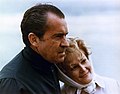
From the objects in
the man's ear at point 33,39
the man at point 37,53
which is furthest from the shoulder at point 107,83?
the man's ear at point 33,39

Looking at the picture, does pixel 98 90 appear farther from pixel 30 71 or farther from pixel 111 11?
pixel 111 11

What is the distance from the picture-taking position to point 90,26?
5.07 feet

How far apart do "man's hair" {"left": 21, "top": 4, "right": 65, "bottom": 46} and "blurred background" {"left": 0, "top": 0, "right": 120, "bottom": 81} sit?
0.44 m

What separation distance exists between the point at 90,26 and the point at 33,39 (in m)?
0.56

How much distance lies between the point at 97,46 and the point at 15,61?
1.88 feet

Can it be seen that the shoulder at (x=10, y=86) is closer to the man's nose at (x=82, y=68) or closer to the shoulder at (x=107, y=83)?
the man's nose at (x=82, y=68)

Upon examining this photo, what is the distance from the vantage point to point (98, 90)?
126 centimetres

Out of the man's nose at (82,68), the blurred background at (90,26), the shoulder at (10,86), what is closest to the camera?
the shoulder at (10,86)

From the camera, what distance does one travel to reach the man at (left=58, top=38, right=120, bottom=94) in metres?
1.20

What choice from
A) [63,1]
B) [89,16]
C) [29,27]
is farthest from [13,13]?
[29,27]

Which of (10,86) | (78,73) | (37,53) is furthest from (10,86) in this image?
(78,73)

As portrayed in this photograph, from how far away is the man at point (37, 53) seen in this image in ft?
3.33

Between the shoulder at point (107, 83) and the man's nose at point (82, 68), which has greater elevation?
the man's nose at point (82, 68)

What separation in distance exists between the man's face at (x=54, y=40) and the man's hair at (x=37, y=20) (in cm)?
2
